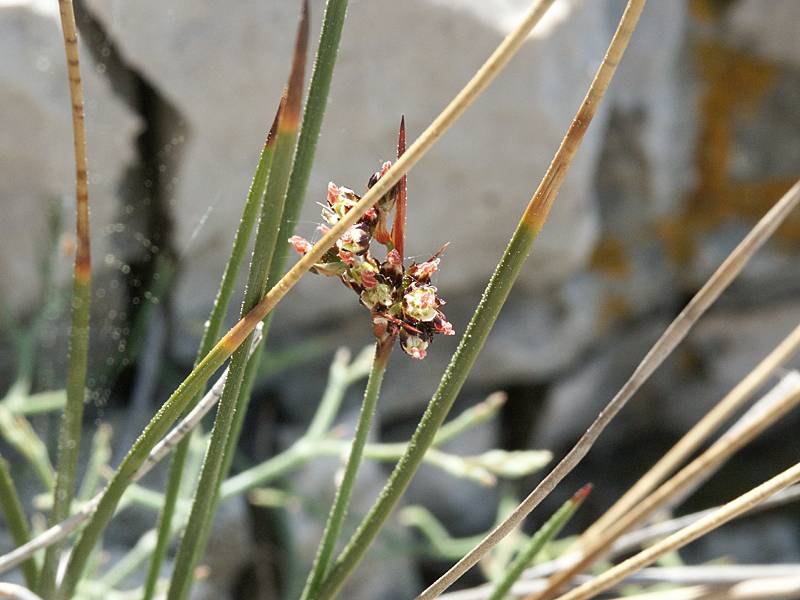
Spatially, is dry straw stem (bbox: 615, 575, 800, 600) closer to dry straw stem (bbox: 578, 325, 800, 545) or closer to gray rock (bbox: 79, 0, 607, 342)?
dry straw stem (bbox: 578, 325, 800, 545)

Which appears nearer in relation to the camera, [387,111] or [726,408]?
[726,408]

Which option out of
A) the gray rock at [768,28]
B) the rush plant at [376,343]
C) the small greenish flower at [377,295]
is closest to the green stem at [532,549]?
the rush plant at [376,343]

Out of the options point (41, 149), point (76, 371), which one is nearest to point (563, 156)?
point (76, 371)

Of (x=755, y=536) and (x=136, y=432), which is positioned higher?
(x=755, y=536)

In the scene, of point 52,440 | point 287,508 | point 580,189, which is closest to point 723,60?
point 580,189

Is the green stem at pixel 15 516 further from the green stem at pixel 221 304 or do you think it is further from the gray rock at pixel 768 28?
the gray rock at pixel 768 28

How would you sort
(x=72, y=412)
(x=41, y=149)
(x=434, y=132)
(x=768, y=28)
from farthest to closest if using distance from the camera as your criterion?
1. (x=768, y=28)
2. (x=41, y=149)
3. (x=72, y=412)
4. (x=434, y=132)

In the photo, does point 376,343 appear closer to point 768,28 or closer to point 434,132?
point 434,132

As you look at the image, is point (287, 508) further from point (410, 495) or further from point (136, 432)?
point (410, 495)
